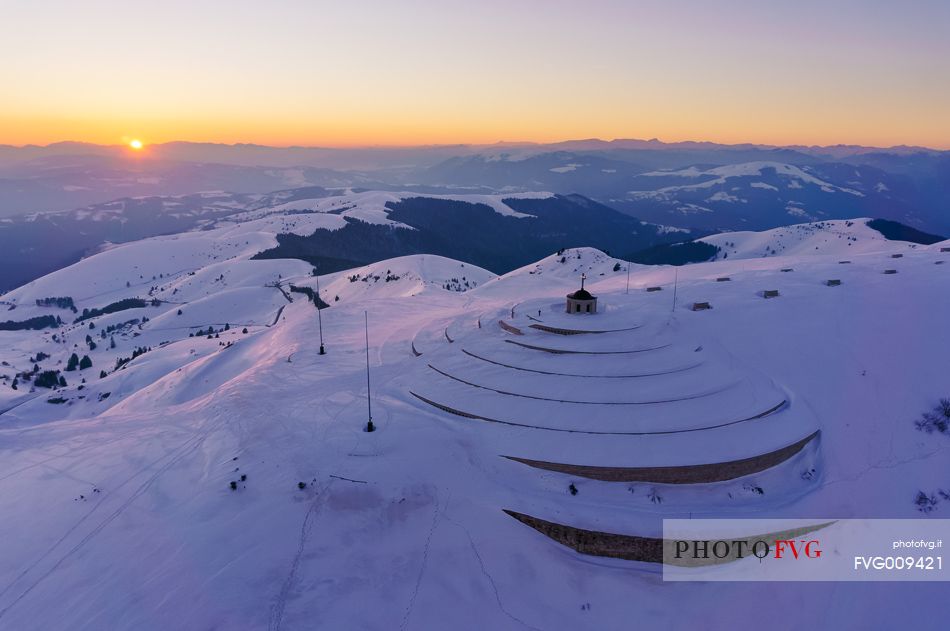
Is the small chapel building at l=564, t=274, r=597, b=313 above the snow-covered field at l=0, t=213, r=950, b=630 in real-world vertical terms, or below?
above

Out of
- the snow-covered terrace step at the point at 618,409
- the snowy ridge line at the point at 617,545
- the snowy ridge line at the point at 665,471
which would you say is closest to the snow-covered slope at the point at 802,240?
the snow-covered terrace step at the point at 618,409

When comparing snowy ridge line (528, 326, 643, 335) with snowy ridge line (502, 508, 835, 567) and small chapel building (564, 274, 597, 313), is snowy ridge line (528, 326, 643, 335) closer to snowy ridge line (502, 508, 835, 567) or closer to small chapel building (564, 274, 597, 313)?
small chapel building (564, 274, 597, 313)

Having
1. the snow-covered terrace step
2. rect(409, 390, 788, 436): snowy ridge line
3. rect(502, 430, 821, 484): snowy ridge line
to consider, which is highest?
the snow-covered terrace step

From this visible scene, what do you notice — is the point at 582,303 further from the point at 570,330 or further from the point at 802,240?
the point at 802,240

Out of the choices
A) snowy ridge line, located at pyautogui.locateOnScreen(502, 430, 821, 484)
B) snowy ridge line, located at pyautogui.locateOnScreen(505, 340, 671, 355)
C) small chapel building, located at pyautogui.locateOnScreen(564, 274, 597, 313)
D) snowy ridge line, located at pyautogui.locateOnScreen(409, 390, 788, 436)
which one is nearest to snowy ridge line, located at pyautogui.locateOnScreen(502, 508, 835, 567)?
snowy ridge line, located at pyautogui.locateOnScreen(502, 430, 821, 484)

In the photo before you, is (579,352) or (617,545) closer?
(617,545)

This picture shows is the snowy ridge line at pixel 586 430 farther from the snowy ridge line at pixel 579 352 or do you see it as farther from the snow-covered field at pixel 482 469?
the snowy ridge line at pixel 579 352

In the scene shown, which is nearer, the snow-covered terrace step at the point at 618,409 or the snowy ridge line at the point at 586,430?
the snowy ridge line at the point at 586,430

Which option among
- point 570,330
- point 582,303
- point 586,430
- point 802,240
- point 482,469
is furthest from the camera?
point 802,240

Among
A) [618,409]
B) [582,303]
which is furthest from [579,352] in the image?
[618,409]
